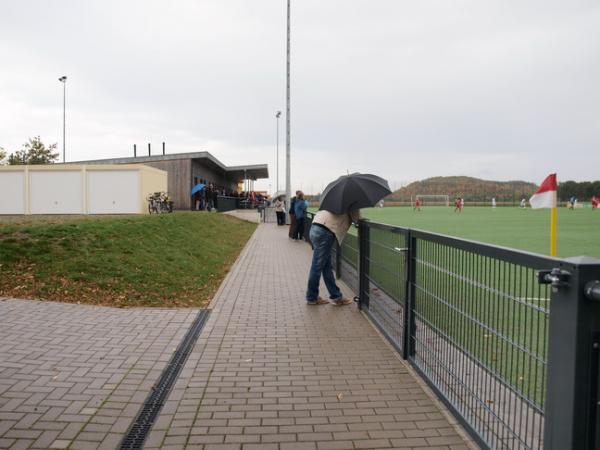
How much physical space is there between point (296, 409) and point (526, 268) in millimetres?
2054

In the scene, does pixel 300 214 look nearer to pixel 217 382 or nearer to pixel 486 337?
pixel 217 382

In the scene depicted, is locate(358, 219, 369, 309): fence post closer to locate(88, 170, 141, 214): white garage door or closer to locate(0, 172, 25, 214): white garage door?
locate(88, 170, 141, 214): white garage door

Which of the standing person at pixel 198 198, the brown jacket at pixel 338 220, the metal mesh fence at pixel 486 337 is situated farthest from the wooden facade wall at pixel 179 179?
the metal mesh fence at pixel 486 337

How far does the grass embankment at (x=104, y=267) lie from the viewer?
7.96 m

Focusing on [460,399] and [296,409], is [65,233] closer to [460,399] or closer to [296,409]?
[296,409]

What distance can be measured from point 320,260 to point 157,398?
3.71 m

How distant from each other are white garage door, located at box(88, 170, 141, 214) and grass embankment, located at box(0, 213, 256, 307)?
1422 centimetres

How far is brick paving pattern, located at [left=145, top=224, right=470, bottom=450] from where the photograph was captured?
11.4ft

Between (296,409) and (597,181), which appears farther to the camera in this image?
(597,181)

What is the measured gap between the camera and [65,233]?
1075 cm

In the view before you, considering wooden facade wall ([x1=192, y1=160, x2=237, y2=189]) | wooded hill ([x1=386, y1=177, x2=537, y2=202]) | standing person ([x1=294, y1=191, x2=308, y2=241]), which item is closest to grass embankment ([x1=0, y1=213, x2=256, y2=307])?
standing person ([x1=294, y1=191, x2=308, y2=241])

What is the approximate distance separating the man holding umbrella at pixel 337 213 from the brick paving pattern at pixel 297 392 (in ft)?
2.08

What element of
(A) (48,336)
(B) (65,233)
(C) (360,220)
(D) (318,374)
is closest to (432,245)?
(D) (318,374)

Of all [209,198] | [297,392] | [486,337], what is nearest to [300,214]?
[297,392]
